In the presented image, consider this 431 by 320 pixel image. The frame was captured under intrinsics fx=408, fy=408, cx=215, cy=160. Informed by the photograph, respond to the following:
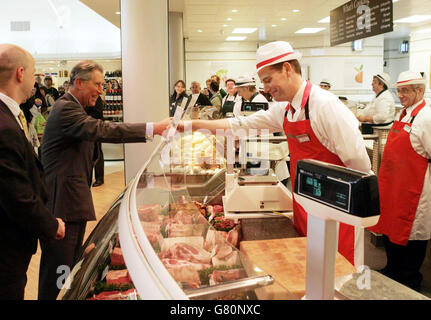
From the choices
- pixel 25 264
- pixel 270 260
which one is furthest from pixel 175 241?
pixel 25 264

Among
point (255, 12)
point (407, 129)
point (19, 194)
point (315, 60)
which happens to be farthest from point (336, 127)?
point (315, 60)

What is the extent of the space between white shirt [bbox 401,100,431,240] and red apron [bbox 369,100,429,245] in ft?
0.10

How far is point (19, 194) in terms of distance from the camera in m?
1.85

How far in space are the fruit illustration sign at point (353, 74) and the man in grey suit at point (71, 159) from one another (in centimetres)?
1523

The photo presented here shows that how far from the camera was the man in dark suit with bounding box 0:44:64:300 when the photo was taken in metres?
1.83

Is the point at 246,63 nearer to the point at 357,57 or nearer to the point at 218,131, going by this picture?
the point at 357,57

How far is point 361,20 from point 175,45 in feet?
20.6

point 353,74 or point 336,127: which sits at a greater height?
point 353,74

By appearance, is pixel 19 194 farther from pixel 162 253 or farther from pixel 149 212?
pixel 162 253

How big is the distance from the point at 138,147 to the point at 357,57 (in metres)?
12.9

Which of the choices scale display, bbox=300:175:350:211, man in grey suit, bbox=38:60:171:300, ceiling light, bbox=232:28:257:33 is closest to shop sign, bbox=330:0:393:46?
man in grey suit, bbox=38:60:171:300

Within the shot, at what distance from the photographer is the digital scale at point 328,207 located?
→ 2.28 ft

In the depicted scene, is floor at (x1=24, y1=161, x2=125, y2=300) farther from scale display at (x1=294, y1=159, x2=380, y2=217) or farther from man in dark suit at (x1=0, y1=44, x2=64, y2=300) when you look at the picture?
scale display at (x1=294, y1=159, x2=380, y2=217)

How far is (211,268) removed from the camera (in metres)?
1.41
